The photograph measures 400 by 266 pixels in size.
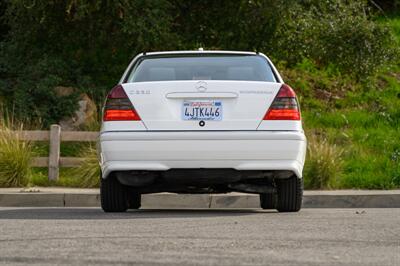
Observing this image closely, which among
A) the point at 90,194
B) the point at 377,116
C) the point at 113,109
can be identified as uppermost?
the point at 113,109

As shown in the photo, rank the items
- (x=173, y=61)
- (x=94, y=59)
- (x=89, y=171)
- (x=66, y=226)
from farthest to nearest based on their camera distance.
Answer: (x=94, y=59) < (x=89, y=171) < (x=173, y=61) < (x=66, y=226)

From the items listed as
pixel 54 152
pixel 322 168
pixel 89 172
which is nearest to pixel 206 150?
pixel 322 168

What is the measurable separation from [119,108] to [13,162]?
6.24 meters

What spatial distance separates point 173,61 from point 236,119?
1165mm

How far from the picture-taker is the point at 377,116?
853 inches

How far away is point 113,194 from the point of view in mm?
10766

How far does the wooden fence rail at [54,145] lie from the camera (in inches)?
659

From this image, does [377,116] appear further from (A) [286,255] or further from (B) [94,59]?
(A) [286,255]

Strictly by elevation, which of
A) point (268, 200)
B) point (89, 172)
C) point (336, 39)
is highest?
point (268, 200)

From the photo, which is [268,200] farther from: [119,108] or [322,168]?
[322,168]

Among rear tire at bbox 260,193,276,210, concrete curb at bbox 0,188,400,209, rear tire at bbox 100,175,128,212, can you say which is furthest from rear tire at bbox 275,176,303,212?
concrete curb at bbox 0,188,400,209

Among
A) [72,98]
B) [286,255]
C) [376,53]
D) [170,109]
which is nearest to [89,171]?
[72,98]

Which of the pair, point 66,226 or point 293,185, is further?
point 293,185

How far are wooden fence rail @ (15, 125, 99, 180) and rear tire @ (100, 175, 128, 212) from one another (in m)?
5.86
